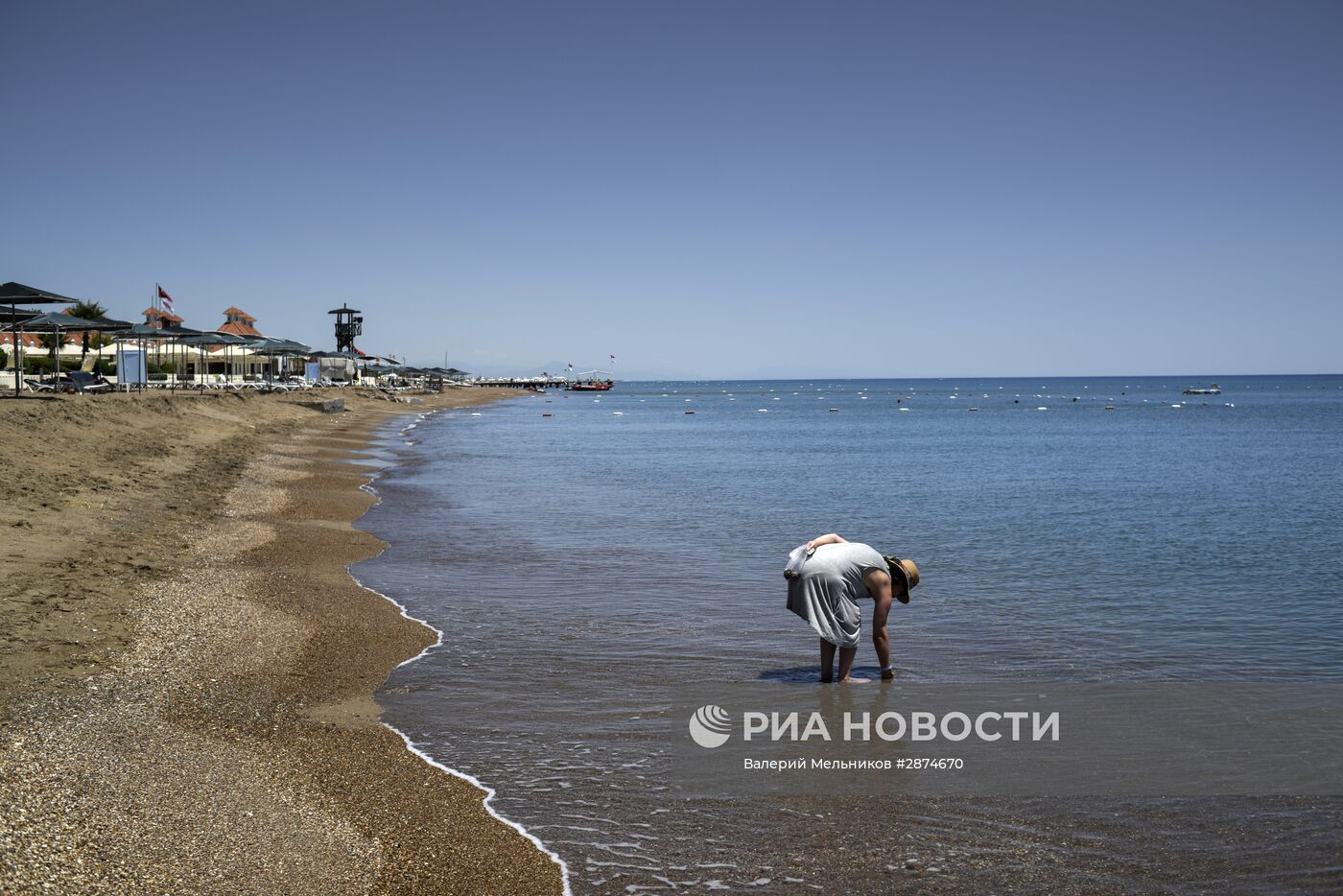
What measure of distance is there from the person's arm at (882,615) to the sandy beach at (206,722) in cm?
385

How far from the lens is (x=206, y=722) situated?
7.74 m

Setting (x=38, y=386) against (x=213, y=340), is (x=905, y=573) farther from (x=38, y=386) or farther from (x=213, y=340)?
(x=213, y=340)

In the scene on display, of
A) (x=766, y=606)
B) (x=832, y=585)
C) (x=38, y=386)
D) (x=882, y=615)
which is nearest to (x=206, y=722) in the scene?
(x=832, y=585)

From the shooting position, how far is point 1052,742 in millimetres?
7809

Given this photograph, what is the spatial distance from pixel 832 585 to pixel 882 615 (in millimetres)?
612

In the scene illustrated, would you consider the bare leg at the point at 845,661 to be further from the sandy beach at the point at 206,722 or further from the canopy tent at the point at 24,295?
the canopy tent at the point at 24,295

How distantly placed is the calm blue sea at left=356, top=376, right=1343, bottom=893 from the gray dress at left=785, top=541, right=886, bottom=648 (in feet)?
2.69

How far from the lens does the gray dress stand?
8.55 metres

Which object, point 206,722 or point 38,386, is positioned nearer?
point 206,722

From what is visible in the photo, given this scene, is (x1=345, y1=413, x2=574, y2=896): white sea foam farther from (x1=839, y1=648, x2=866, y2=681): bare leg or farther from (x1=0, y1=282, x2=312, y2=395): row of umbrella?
(x1=0, y1=282, x2=312, y2=395): row of umbrella

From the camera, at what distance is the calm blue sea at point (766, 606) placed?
625 centimetres

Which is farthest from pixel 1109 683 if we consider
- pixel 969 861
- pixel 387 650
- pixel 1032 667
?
pixel 387 650

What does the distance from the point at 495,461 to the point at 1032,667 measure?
3041 cm

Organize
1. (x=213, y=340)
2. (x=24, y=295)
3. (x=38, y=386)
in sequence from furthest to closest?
(x=213, y=340)
(x=38, y=386)
(x=24, y=295)
